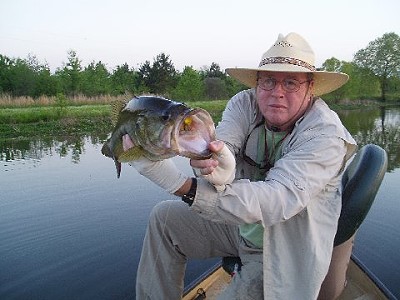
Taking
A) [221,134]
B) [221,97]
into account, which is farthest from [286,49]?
[221,97]

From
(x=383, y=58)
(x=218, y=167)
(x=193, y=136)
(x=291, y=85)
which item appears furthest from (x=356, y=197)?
(x=383, y=58)

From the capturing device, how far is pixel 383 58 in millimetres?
63031

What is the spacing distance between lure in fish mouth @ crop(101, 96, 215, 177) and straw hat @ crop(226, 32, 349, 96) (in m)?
1.20

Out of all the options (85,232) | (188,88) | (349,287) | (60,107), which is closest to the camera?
(349,287)

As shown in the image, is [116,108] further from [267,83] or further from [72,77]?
[72,77]

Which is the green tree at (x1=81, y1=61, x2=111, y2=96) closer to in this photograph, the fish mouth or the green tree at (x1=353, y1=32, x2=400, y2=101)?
the green tree at (x1=353, y1=32, x2=400, y2=101)

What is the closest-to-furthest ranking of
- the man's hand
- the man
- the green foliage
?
the man's hand
the man
the green foliage

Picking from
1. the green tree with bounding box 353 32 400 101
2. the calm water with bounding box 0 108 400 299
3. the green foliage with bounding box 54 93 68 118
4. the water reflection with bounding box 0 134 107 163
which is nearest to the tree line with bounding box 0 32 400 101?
the green tree with bounding box 353 32 400 101

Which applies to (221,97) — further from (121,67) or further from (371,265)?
(371,265)

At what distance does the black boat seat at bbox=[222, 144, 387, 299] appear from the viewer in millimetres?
2916

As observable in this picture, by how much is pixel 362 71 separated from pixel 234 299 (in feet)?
223

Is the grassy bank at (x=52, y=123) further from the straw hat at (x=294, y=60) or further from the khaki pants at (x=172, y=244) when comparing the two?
the straw hat at (x=294, y=60)

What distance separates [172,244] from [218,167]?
58.1 inches

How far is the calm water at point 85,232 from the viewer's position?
6500 millimetres
